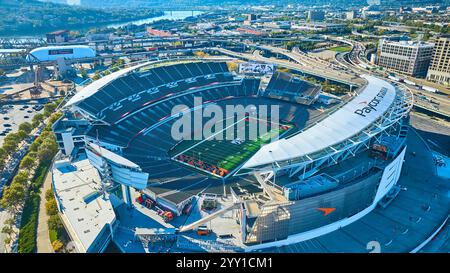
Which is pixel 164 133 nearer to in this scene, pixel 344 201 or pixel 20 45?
pixel 344 201

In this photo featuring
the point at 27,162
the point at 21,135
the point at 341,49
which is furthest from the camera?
the point at 341,49

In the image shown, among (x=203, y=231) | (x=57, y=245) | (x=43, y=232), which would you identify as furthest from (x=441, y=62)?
(x=43, y=232)

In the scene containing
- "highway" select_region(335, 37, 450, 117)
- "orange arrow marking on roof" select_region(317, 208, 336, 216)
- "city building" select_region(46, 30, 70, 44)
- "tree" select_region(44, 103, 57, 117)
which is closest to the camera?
"orange arrow marking on roof" select_region(317, 208, 336, 216)

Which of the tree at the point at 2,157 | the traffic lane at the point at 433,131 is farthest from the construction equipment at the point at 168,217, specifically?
the traffic lane at the point at 433,131

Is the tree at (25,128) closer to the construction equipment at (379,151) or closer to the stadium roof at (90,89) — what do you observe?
the stadium roof at (90,89)

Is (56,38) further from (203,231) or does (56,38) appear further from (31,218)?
(203,231)

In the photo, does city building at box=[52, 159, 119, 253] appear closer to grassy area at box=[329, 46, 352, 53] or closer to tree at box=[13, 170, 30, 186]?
tree at box=[13, 170, 30, 186]

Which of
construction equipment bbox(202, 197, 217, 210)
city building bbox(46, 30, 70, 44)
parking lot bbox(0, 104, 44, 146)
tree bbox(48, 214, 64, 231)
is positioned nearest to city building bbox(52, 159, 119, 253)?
tree bbox(48, 214, 64, 231)
